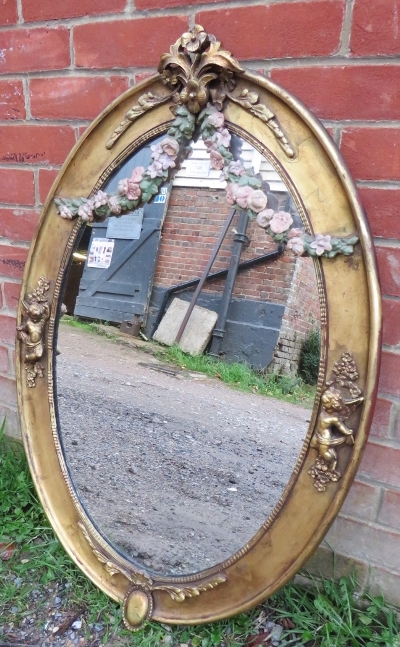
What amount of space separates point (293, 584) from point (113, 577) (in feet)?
1.41

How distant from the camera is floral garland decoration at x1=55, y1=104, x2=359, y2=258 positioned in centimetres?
95

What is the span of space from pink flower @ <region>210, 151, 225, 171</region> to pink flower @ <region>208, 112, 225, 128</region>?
0.17 feet

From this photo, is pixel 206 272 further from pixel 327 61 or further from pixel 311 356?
pixel 327 61

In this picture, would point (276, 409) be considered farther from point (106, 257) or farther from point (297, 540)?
point (106, 257)

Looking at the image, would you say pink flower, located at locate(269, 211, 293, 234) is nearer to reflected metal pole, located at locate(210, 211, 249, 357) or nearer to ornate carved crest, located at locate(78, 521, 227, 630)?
reflected metal pole, located at locate(210, 211, 249, 357)

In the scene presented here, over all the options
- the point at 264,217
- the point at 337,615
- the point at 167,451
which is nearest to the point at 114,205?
the point at 264,217

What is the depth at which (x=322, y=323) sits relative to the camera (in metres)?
0.96

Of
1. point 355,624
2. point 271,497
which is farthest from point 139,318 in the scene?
point 355,624

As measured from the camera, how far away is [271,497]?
105 centimetres

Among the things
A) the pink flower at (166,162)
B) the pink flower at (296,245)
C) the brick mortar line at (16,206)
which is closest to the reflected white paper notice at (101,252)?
the pink flower at (166,162)

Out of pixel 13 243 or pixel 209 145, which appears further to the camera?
pixel 13 243

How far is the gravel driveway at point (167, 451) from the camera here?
3.41ft

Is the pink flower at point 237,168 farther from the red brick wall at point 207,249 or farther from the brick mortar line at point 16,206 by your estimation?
the brick mortar line at point 16,206

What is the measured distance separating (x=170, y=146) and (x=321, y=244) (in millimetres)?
377
